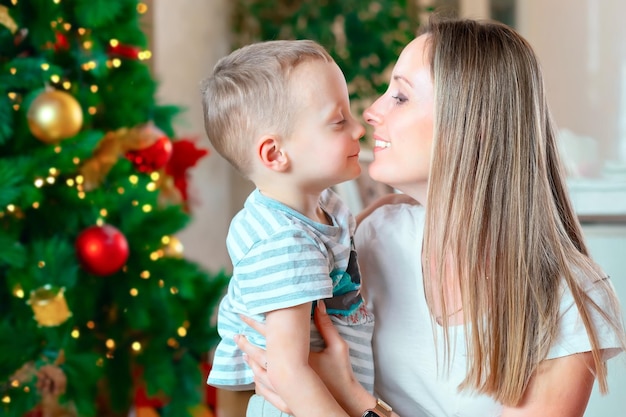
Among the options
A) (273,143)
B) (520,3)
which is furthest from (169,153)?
(520,3)

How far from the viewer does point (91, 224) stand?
256 cm

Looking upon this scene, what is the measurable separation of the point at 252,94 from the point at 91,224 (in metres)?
1.39

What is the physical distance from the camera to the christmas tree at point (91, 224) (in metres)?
2.39

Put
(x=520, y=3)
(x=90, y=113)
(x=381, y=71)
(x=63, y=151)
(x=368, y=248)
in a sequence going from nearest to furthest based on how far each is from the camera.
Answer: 1. (x=368, y=248)
2. (x=63, y=151)
3. (x=90, y=113)
4. (x=381, y=71)
5. (x=520, y=3)

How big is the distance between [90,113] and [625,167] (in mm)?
1710

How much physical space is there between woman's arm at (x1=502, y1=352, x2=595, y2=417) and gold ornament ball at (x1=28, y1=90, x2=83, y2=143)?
158cm

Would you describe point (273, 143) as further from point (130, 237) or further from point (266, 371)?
point (130, 237)

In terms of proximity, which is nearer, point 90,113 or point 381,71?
point 90,113

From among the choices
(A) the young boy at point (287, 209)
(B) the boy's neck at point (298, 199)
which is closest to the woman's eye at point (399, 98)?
(A) the young boy at point (287, 209)

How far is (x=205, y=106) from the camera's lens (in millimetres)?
1408

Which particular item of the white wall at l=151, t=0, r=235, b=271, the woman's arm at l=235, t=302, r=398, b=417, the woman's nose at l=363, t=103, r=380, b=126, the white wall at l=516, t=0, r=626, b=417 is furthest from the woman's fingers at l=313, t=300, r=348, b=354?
the white wall at l=516, t=0, r=626, b=417

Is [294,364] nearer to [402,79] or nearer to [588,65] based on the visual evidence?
[402,79]

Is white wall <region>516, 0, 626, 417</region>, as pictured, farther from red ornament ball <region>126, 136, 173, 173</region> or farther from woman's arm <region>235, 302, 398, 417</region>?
woman's arm <region>235, 302, 398, 417</region>

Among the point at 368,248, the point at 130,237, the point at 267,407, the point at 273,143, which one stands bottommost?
the point at 130,237
